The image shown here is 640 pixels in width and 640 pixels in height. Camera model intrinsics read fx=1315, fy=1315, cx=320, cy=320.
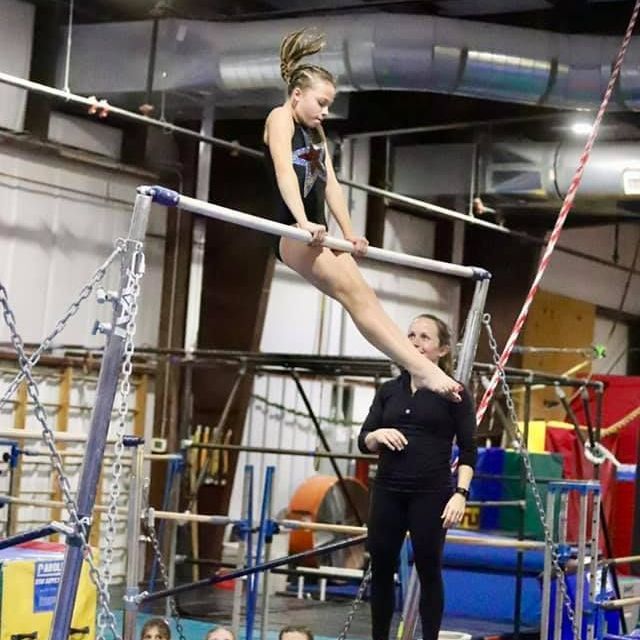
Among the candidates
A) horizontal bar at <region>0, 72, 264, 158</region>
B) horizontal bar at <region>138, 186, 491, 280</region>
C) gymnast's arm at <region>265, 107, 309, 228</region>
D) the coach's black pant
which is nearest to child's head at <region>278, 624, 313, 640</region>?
the coach's black pant

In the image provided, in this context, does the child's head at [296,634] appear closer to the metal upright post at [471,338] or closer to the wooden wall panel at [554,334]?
the metal upright post at [471,338]

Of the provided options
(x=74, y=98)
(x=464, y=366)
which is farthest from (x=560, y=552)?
(x=74, y=98)

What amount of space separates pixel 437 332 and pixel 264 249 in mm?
5609

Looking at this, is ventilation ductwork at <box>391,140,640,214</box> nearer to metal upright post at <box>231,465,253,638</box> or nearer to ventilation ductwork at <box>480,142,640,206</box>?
ventilation ductwork at <box>480,142,640,206</box>

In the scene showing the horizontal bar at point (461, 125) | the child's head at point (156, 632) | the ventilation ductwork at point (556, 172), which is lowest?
the child's head at point (156, 632)

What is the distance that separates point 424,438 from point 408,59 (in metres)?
3.63

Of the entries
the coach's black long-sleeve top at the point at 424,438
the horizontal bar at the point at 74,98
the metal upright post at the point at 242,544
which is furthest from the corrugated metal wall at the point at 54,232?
the coach's black long-sleeve top at the point at 424,438

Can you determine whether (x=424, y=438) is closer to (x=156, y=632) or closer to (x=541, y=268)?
(x=541, y=268)

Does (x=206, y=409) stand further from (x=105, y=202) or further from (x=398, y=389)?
(x=398, y=389)

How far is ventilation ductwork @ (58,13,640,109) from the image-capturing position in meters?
7.24

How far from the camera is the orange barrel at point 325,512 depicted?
9734 millimetres

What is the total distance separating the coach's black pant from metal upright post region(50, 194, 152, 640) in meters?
1.18

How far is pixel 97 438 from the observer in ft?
10.6

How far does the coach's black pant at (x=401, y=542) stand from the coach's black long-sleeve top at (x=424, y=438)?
0.13ft
